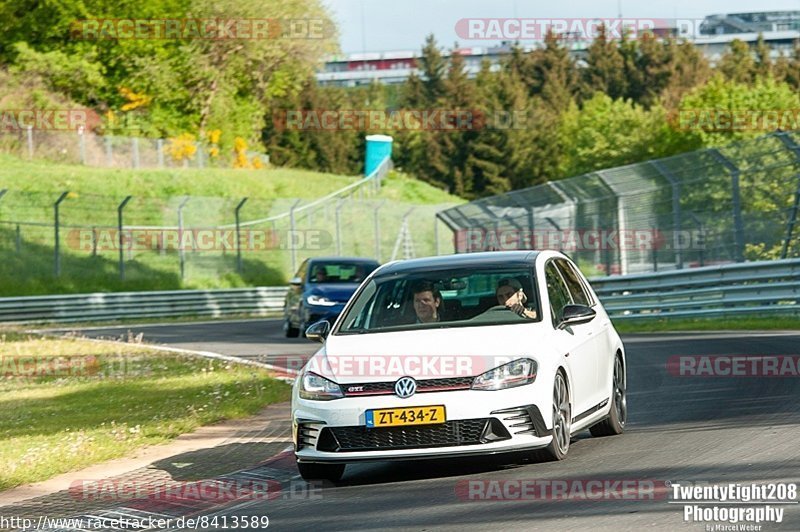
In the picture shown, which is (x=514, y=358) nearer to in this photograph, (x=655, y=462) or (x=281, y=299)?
(x=655, y=462)

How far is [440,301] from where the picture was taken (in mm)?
10289

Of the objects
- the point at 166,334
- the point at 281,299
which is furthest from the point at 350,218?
the point at 166,334

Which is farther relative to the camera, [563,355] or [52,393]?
[52,393]

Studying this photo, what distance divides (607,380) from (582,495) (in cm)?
288


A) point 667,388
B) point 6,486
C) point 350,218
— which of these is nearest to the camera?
point 6,486

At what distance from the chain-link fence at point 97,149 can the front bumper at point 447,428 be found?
53.2m

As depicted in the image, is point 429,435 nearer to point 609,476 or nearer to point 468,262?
point 609,476

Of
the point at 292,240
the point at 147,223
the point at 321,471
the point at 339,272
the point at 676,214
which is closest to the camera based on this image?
the point at 321,471

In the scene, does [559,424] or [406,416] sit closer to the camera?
[406,416]

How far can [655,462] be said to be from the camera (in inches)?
360

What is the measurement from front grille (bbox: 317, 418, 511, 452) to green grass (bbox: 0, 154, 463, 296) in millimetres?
31259

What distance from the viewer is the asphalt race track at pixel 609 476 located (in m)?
7.54
